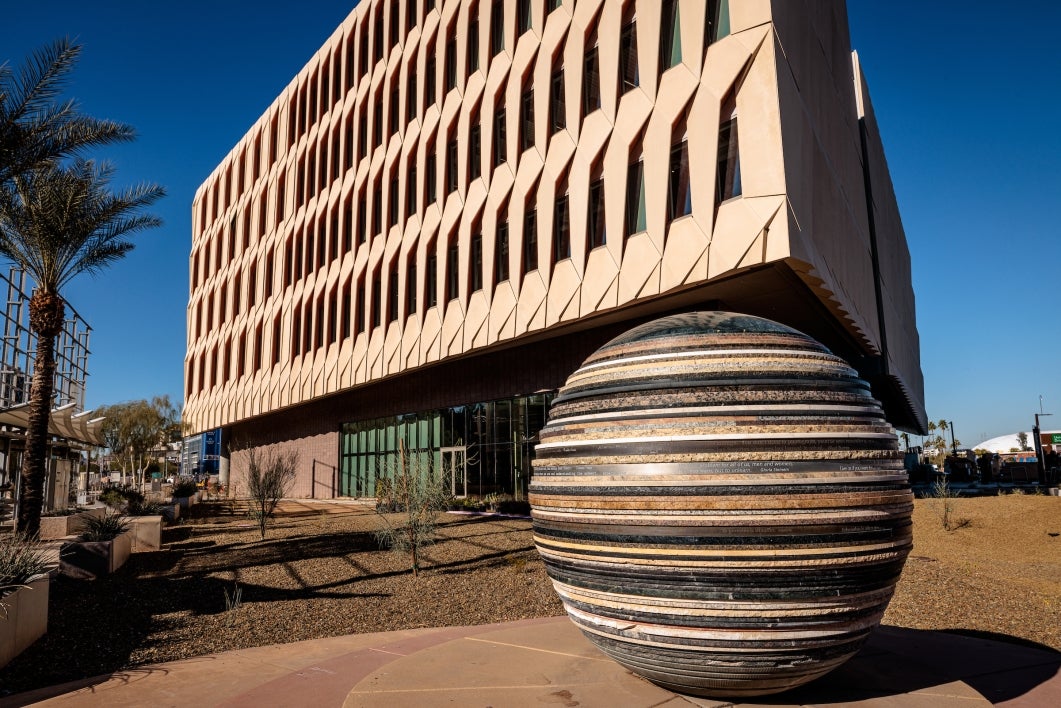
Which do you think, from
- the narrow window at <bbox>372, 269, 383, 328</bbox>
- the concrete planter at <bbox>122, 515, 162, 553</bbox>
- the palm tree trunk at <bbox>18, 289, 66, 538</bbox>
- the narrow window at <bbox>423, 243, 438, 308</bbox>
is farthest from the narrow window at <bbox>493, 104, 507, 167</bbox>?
the concrete planter at <bbox>122, 515, 162, 553</bbox>

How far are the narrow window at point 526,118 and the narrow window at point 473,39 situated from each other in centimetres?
334

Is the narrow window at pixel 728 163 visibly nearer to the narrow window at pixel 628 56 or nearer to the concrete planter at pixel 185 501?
the narrow window at pixel 628 56

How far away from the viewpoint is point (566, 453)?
3.81 meters

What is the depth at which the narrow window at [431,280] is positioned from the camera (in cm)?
2588

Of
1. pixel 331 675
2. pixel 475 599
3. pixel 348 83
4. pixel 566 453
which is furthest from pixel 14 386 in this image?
pixel 566 453

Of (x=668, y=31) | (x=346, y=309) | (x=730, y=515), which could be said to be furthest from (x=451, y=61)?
(x=730, y=515)

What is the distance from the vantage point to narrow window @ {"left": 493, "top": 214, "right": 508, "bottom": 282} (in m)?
22.9

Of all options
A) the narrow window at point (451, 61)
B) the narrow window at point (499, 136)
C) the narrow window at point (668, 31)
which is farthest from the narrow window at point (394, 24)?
the narrow window at point (668, 31)

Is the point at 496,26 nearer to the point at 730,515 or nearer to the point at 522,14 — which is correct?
the point at 522,14

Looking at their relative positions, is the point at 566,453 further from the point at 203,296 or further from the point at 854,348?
the point at 203,296

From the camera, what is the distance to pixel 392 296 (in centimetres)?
2803

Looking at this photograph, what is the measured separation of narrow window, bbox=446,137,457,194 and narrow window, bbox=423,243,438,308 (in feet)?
7.41

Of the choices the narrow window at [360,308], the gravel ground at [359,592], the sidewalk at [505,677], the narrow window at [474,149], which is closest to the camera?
the sidewalk at [505,677]

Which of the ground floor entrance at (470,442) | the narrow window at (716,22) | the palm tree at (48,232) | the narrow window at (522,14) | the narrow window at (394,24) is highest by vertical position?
the narrow window at (394,24)
